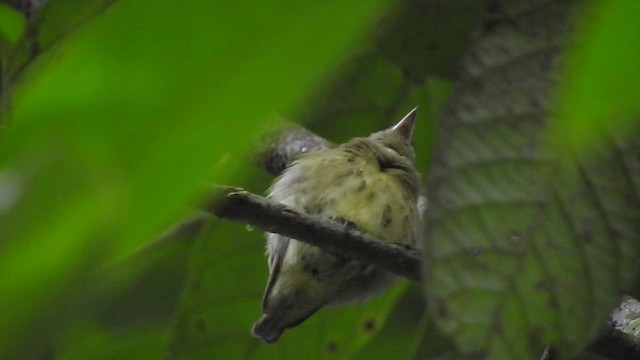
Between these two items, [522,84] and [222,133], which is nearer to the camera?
[222,133]

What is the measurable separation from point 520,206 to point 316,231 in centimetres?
92

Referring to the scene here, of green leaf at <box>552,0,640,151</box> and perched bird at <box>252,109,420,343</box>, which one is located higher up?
green leaf at <box>552,0,640,151</box>

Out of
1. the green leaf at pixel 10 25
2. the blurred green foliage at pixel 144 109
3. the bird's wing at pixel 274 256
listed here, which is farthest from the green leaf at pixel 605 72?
the bird's wing at pixel 274 256

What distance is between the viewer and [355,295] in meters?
2.35

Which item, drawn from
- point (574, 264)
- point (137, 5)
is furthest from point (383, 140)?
point (137, 5)

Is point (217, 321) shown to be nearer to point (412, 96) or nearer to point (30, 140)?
point (412, 96)

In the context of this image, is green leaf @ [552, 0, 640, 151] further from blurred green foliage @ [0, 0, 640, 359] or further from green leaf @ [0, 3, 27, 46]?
green leaf @ [0, 3, 27, 46]

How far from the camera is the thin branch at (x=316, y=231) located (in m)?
1.25

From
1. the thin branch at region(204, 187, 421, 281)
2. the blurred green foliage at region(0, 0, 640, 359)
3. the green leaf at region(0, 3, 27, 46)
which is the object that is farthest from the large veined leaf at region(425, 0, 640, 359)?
the thin branch at region(204, 187, 421, 281)

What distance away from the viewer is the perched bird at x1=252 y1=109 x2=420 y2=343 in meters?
2.45

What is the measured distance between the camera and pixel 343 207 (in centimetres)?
281

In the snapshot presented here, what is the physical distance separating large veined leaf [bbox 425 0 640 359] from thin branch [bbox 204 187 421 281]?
0.76m

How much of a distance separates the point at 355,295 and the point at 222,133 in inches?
83.7

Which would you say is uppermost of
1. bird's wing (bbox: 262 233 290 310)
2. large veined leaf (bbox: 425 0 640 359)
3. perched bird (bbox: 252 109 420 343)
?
large veined leaf (bbox: 425 0 640 359)
